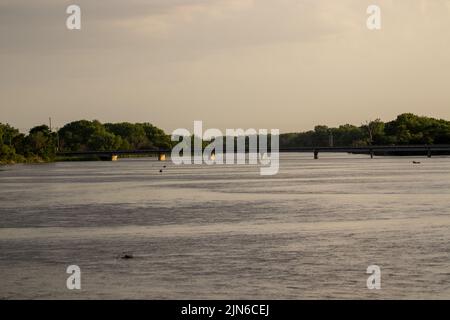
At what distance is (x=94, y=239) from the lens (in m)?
42.0

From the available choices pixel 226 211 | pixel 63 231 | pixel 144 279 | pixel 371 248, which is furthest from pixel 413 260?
pixel 226 211

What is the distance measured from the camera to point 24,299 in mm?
27188

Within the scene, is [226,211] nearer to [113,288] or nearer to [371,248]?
[371,248]

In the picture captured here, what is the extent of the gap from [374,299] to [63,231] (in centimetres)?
2329

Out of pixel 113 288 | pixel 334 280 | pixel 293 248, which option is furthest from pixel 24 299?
pixel 293 248

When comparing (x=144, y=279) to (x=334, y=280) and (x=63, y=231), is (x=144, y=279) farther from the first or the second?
(x=63, y=231)

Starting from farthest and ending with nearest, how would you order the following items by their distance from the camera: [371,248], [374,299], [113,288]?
1. [371,248]
2. [113,288]
3. [374,299]

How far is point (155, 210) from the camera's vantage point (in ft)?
200

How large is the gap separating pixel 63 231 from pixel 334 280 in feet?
66.7

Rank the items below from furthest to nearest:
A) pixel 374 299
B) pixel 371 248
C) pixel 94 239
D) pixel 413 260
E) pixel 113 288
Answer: pixel 94 239 → pixel 371 248 → pixel 413 260 → pixel 113 288 → pixel 374 299

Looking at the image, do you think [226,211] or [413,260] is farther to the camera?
[226,211]

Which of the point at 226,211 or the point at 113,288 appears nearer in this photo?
the point at 113,288

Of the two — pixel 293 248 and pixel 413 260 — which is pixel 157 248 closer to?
pixel 293 248

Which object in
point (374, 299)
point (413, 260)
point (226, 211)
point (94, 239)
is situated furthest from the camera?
point (226, 211)
